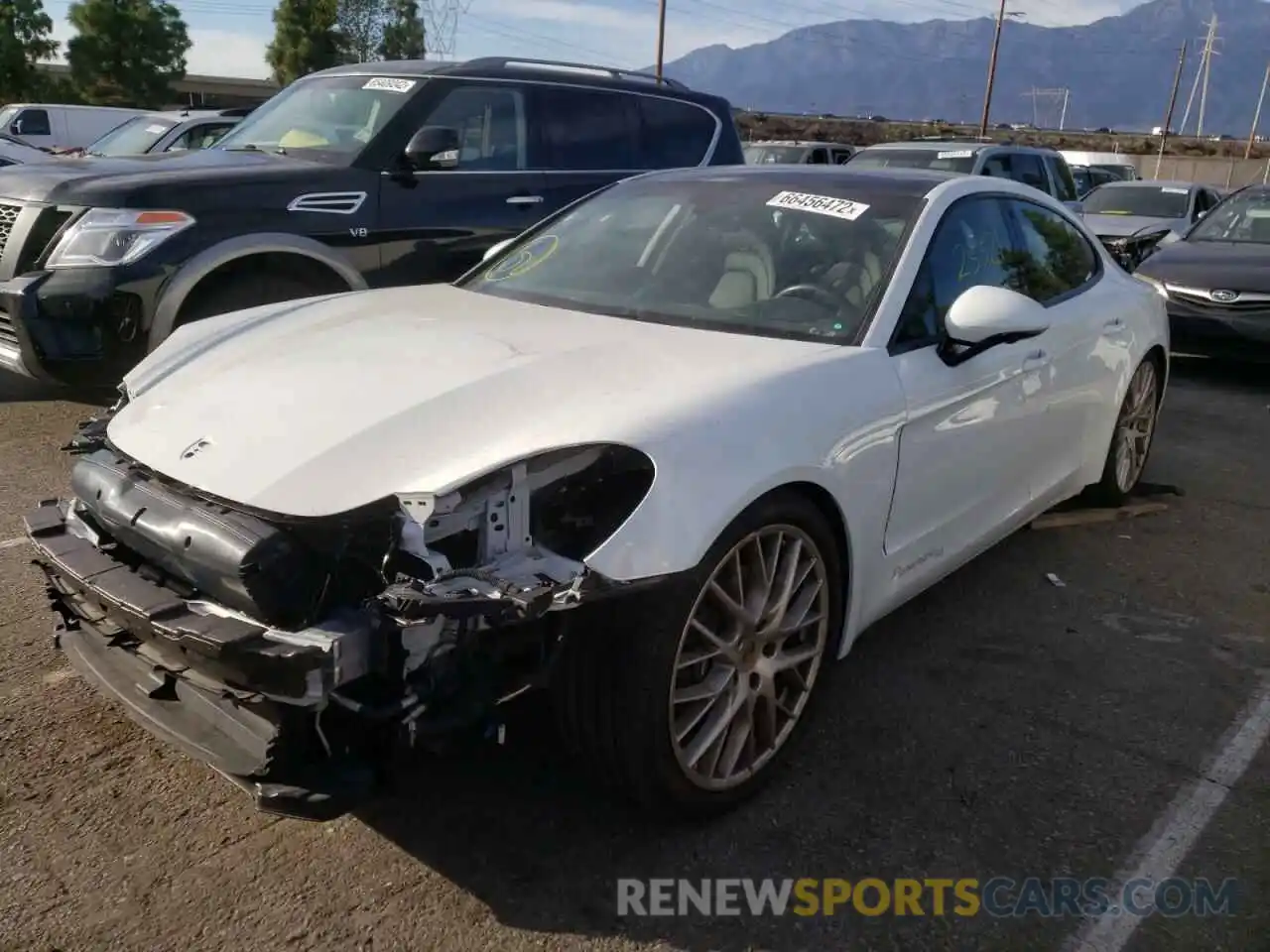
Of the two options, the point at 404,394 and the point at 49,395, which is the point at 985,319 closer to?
the point at 404,394

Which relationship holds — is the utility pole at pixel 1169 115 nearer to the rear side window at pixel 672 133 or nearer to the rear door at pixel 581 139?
the rear side window at pixel 672 133

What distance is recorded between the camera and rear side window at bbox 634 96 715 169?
7035 millimetres

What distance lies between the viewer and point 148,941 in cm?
223

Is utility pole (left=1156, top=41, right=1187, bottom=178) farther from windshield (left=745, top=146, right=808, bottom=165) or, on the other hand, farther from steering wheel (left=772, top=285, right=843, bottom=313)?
steering wheel (left=772, top=285, right=843, bottom=313)

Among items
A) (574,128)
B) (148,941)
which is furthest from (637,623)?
(574,128)

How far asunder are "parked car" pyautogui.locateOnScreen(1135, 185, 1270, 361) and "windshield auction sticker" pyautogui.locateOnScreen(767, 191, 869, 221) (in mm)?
5269

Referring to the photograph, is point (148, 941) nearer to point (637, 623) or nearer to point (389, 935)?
point (389, 935)

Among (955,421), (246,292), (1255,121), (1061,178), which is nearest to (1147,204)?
(1061,178)

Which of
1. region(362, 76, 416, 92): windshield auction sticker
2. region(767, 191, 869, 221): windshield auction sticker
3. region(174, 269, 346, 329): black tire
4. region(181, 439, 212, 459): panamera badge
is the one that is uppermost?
region(362, 76, 416, 92): windshield auction sticker

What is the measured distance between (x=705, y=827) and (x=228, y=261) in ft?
12.6

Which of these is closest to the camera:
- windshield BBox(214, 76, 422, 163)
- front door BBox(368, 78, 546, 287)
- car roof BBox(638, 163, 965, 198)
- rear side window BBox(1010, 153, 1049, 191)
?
car roof BBox(638, 163, 965, 198)

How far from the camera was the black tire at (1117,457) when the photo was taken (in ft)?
15.9

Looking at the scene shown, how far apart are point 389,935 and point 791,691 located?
118 centimetres

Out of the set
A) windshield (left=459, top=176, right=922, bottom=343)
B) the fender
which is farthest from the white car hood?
the fender
